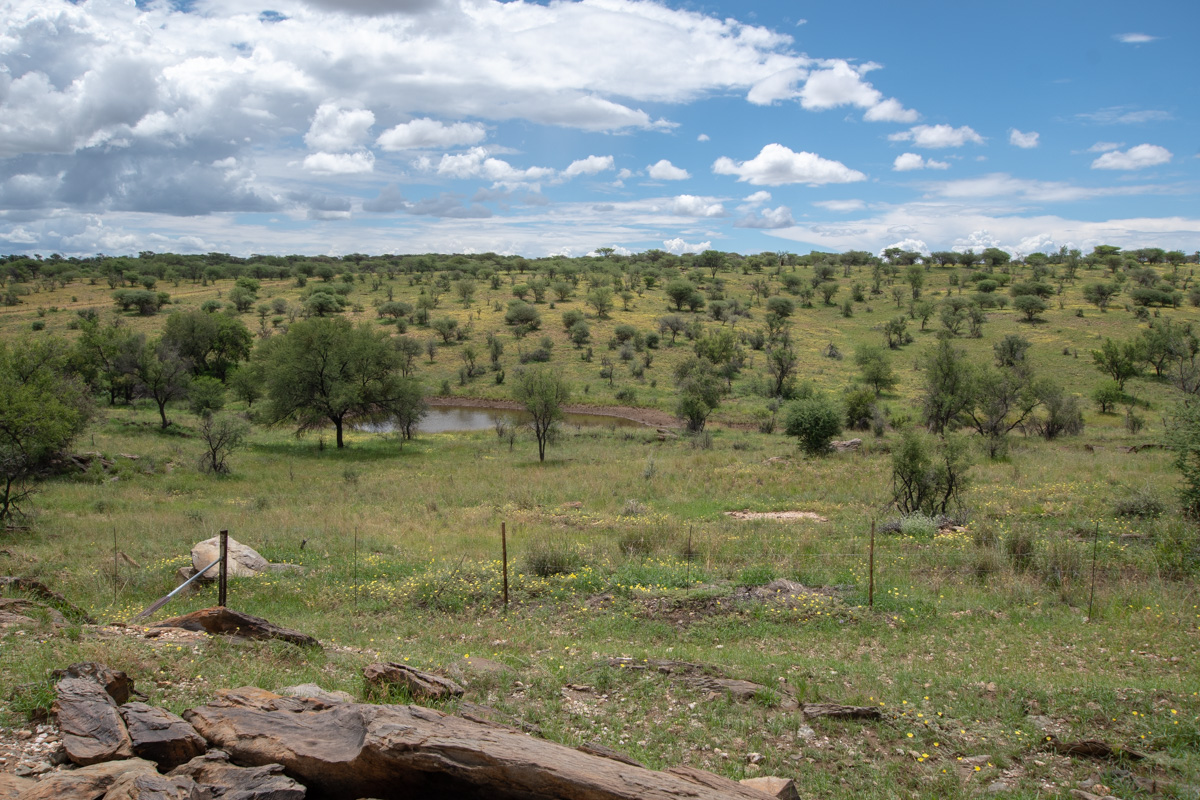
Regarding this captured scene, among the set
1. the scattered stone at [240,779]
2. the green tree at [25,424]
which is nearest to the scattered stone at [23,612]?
the scattered stone at [240,779]

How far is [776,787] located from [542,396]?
29638 mm

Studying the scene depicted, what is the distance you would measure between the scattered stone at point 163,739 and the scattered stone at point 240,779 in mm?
217

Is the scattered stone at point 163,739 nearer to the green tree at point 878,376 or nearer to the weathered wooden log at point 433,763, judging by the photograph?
the weathered wooden log at point 433,763

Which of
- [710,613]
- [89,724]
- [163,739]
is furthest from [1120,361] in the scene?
[89,724]

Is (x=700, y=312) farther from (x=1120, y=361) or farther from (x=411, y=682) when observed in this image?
(x=411, y=682)

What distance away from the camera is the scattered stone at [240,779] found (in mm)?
4500

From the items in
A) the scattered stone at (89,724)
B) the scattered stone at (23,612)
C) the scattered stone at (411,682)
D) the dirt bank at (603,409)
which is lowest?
the dirt bank at (603,409)

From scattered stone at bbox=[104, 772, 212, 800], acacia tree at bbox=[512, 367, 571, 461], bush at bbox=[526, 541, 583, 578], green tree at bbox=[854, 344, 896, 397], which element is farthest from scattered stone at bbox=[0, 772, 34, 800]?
green tree at bbox=[854, 344, 896, 397]

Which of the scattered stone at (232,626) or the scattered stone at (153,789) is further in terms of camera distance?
the scattered stone at (232,626)

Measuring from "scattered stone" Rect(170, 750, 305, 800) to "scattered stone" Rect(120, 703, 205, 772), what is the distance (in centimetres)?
22

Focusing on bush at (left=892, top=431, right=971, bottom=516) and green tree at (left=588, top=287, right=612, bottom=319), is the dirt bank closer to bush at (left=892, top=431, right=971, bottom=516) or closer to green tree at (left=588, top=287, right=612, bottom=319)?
green tree at (left=588, top=287, right=612, bottom=319)

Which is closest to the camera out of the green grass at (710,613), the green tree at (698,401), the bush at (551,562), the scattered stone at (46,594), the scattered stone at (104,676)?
the scattered stone at (104,676)

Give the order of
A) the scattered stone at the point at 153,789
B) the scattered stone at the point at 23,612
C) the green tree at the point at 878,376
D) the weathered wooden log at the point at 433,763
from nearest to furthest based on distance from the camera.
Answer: the scattered stone at the point at 153,789, the weathered wooden log at the point at 433,763, the scattered stone at the point at 23,612, the green tree at the point at 878,376

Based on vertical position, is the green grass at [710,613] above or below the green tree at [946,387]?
below
